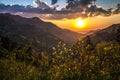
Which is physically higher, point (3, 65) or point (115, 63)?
point (115, 63)

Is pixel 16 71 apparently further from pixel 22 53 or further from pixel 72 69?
pixel 72 69

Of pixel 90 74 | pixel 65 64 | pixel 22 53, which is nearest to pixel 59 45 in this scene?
pixel 65 64

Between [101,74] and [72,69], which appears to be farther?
[72,69]

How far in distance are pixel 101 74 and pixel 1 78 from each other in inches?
269

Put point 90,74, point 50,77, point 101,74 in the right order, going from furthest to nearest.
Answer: point 50,77 → point 90,74 → point 101,74

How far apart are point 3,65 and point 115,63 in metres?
7.20

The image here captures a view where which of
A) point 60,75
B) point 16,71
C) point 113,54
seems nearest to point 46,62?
point 16,71

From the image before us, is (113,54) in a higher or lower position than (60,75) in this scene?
higher

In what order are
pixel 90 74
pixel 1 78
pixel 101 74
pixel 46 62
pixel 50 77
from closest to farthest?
pixel 101 74 < pixel 90 74 < pixel 50 77 < pixel 46 62 < pixel 1 78

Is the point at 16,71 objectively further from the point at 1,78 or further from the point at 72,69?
the point at 72,69

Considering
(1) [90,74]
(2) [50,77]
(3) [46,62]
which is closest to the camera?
(1) [90,74]

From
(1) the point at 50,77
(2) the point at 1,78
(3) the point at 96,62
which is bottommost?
(2) the point at 1,78

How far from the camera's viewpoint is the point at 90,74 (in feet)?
35.3

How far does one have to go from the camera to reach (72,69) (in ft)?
36.0
